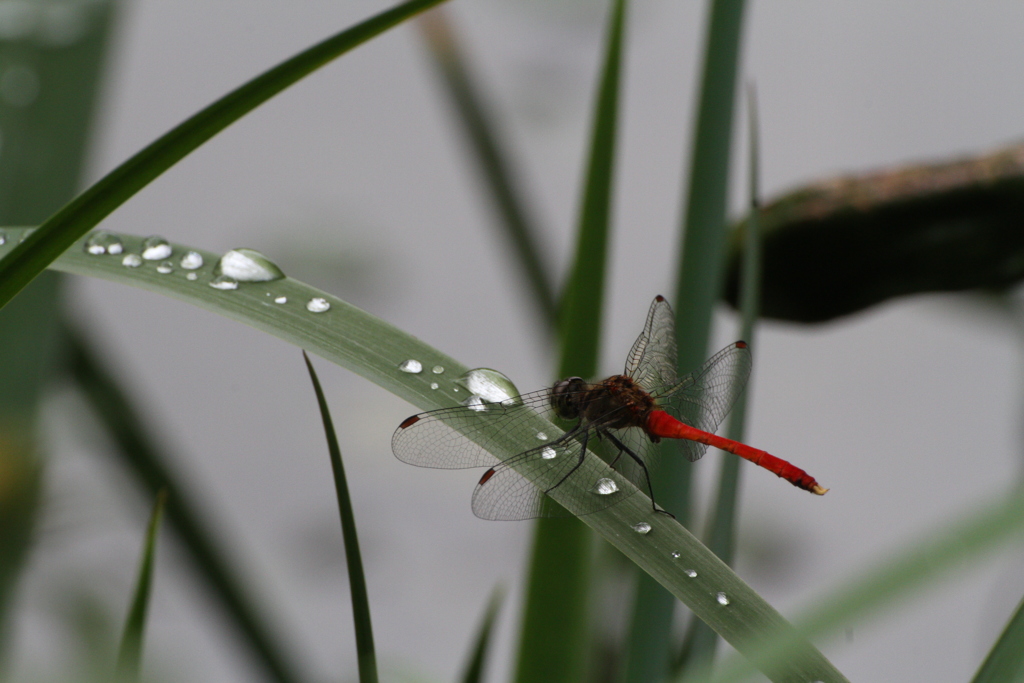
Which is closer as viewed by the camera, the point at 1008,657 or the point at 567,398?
the point at 1008,657

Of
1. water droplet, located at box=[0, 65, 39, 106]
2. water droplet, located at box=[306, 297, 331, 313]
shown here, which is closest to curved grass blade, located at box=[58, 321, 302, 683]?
water droplet, located at box=[0, 65, 39, 106]

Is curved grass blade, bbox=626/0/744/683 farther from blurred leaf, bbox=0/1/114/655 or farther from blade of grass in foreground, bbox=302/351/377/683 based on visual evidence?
blurred leaf, bbox=0/1/114/655

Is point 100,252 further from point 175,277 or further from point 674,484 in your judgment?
point 674,484

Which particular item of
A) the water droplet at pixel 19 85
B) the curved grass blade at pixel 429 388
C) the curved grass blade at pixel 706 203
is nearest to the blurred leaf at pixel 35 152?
the water droplet at pixel 19 85

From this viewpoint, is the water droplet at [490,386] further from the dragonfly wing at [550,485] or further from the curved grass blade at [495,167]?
the curved grass blade at [495,167]

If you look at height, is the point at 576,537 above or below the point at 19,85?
below

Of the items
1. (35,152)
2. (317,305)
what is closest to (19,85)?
(35,152)

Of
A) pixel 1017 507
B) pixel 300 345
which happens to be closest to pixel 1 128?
pixel 300 345

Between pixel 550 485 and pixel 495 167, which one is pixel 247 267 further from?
pixel 495 167
